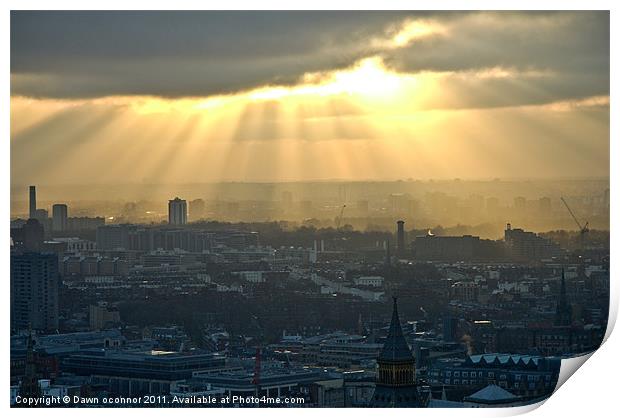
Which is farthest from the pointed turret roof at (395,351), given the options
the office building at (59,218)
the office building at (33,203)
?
the office building at (33,203)

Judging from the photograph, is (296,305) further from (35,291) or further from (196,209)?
(35,291)

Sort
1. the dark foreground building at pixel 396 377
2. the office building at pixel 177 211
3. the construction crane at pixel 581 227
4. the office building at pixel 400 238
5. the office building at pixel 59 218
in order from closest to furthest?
the dark foreground building at pixel 396 377
the office building at pixel 59 218
the construction crane at pixel 581 227
the office building at pixel 177 211
the office building at pixel 400 238

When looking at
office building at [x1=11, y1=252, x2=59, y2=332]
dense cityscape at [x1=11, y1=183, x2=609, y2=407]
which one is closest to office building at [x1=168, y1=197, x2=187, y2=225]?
dense cityscape at [x1=11, y1=183, x2=609, y2=407]

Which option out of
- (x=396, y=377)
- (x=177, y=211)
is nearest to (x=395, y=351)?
(x=396, y=377)

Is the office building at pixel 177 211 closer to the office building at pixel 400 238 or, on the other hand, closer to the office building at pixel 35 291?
the office building at pixel 35 291

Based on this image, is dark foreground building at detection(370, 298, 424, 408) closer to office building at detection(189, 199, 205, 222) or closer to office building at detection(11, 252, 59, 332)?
office building at detection(189, 199, 205, 222)
